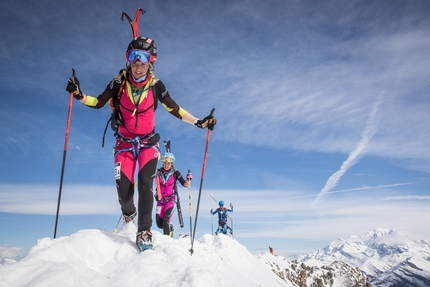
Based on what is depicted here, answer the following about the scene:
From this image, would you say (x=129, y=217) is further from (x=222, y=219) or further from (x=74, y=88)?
(x=222, y=219)

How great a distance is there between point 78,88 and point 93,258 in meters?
3.09

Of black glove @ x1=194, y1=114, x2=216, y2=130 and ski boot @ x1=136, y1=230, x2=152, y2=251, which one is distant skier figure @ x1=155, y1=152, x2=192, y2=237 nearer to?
black glove @ x1=194, y1=114, x2=216, y2=130

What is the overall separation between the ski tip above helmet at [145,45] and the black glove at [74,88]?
3.96 ft

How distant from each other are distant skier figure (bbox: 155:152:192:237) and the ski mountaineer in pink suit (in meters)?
5.55

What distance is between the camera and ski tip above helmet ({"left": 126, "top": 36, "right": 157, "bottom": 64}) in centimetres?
503

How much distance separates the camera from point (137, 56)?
496 centimetres

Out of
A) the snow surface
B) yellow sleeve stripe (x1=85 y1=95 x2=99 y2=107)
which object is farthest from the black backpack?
the snow surface

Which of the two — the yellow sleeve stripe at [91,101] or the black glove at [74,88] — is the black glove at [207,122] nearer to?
the yellow sleeve stripe at [91,101]

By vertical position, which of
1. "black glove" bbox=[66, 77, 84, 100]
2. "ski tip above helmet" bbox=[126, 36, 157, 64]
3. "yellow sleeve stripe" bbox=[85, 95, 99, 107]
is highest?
"ski tip above helmet" bbox=[126, 36, 157, 64]

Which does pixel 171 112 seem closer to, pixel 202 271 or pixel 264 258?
pixel 202 271

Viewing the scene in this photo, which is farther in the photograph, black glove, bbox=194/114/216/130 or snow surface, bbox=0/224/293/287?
black glove, bbox=194/114/216/130

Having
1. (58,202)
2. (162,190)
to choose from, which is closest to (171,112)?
(58,202)

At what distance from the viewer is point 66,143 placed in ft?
17.6

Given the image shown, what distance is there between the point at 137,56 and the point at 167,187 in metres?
7.10
